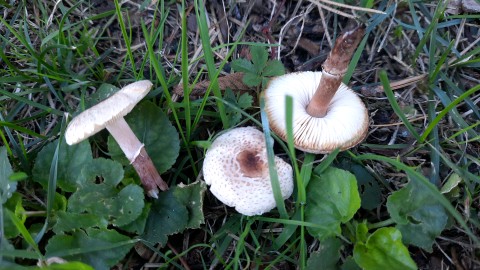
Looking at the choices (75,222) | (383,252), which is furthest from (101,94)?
(383,252)

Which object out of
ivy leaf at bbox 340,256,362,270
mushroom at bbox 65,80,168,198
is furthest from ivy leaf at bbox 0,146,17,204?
ivy leaf at bbox 340,256,362,270

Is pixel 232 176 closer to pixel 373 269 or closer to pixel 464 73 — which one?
pixel 373 269

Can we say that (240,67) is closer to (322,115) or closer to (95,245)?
(322,115)

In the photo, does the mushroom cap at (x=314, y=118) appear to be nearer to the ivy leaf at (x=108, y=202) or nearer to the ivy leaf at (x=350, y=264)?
the ivy leaf at (x=350, y=264)

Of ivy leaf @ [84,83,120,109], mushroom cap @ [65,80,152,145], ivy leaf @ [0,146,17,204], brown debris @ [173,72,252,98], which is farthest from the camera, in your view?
brown debris @ [173,72,252,98]

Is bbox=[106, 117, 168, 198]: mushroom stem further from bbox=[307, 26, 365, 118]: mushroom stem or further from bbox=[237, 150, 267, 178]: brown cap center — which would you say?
bbox=[307, 26, 365, 118]: mushroom stem

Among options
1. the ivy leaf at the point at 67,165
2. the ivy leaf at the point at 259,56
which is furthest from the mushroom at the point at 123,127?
the ivy leaf at the point at 259,56
